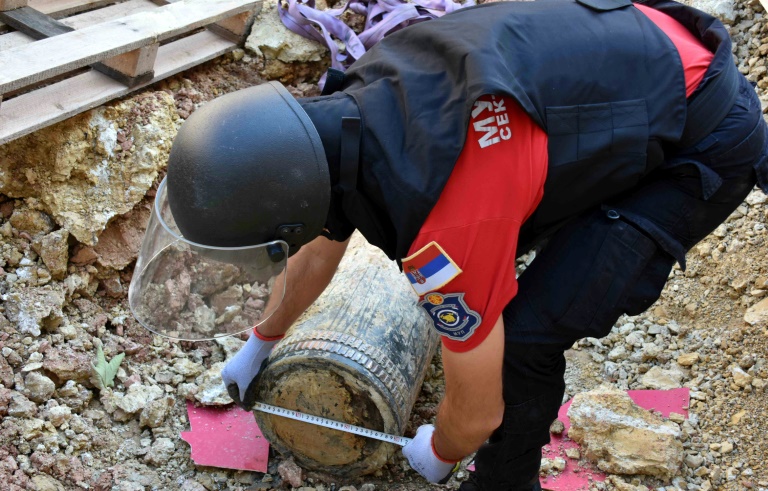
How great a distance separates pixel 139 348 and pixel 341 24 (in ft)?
7.27

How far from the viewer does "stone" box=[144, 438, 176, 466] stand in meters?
2.95

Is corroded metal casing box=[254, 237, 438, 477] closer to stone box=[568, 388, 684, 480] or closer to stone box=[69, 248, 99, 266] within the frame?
stone box=[568, 388, 684, 480]

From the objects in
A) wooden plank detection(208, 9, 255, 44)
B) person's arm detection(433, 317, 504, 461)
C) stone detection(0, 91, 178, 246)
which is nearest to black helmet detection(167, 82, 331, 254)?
person's arm detection(433, 317, 504, 461)

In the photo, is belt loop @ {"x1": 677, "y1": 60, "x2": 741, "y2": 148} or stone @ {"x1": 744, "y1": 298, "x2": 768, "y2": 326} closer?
belt loop @ {"x1": 677, "y1": 60, "x2": 741, "y2": 148}

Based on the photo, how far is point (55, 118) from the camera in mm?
3178

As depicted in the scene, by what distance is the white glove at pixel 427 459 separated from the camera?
2711 mm

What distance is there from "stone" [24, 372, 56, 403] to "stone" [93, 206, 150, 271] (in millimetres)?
647

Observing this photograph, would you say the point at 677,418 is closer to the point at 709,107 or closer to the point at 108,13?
the point at 709,107

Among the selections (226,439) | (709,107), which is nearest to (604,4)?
(709,107)

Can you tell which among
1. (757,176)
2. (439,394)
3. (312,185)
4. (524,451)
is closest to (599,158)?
(757,176)

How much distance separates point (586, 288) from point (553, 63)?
654 millimetres

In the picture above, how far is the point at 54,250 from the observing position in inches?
126

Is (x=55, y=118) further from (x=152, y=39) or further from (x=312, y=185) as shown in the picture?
(x=312, y=185)

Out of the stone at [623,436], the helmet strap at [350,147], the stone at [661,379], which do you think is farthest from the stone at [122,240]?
the stone at [661,379]
